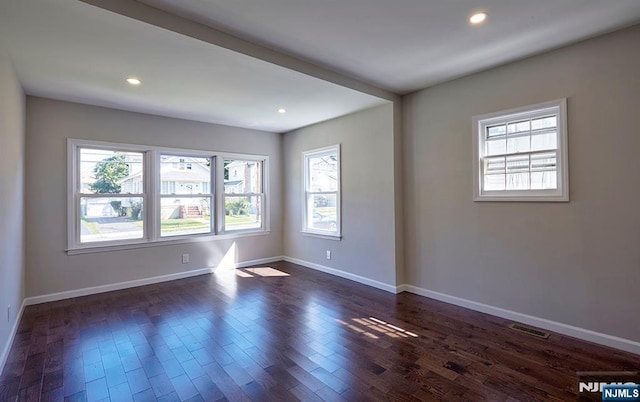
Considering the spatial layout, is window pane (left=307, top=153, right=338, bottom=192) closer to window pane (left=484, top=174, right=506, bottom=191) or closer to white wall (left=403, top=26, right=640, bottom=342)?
white wall (left=403, top=26, right=640, bottom=342)

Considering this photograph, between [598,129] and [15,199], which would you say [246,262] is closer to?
[15,199]

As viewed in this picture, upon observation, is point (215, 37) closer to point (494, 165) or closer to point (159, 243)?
point (494, 165)

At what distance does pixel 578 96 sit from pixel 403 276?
275 cm

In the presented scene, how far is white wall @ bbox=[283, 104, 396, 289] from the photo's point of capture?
14.2ft

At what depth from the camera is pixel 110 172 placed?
4480 mm

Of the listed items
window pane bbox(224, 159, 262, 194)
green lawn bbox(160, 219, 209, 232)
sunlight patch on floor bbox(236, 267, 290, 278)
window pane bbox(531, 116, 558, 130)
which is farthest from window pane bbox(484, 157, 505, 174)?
green lawn bbox(160, 219, 209, 232)

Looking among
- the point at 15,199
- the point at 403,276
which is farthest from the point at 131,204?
the point at 403,276

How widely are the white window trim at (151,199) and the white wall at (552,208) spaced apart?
314 centimetres

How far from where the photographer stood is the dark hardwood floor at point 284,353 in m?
2.15

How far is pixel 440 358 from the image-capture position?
2.54 meters

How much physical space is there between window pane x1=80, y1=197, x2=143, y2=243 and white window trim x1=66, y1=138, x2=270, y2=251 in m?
0.08

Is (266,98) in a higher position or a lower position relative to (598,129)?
higher

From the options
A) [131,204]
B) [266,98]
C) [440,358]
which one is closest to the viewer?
[440,358]

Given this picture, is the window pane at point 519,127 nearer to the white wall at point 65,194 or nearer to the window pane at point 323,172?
the window pane at point 323,172
